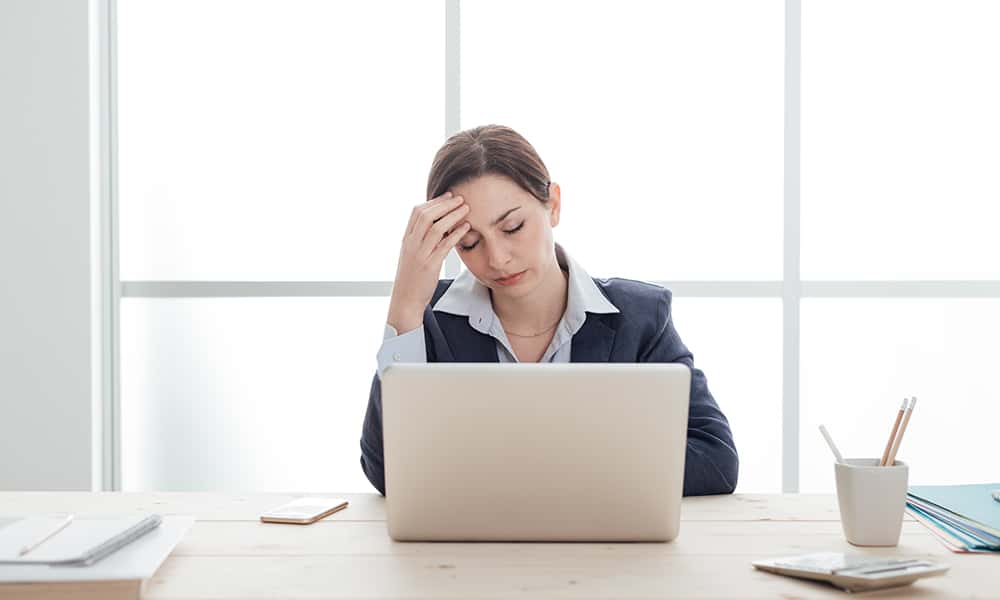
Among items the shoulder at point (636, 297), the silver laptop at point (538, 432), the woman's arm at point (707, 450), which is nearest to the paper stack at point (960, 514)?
the woman's arm at point (707, 450)

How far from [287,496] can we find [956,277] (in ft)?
8.22

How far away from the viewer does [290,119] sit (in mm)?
3262

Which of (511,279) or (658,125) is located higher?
(658,125)

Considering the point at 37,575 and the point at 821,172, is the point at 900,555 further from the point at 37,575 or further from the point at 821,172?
the point at 821,172

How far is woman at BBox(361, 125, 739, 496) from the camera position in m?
1.93

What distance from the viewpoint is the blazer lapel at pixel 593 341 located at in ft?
6.62

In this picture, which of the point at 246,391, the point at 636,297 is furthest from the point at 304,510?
the point at 246,391

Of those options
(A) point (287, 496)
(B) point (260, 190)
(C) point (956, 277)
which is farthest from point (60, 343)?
(C) point (956, 277)

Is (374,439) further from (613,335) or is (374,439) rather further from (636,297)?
(636,297)

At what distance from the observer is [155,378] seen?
11.0ft

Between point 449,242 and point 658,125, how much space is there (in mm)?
1492

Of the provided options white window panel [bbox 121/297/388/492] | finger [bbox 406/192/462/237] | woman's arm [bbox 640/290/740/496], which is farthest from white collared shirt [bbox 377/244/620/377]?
white window panel [bbox 121/297/388/492]

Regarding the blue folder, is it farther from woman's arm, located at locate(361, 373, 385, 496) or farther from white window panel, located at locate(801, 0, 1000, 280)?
white window panel, located at locate(801, 0, 1000, 280)

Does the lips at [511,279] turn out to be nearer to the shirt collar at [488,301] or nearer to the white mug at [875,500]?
the shirt collar at [488,301]
